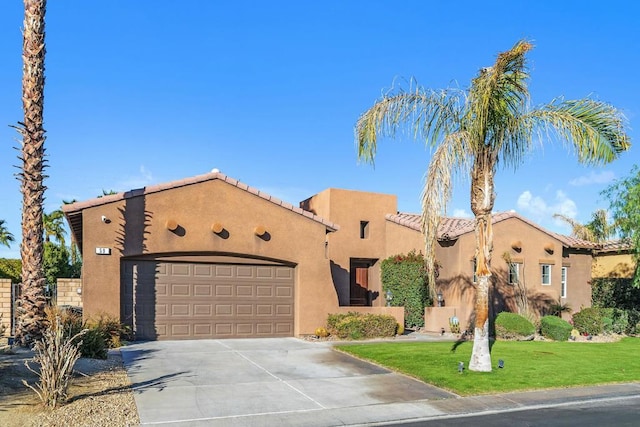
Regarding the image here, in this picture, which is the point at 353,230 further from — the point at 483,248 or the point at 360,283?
the point at 483,248

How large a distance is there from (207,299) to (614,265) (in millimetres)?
21255

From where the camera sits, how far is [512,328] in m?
18.7

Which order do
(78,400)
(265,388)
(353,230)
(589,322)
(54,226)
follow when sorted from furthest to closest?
(54,226) < (353,230) < (589,322) < (265,388) < (78,400)

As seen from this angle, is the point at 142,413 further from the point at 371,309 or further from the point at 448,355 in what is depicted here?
the point at 371,309

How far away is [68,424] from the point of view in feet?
25.5

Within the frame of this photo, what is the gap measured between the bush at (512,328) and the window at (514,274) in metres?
2.91

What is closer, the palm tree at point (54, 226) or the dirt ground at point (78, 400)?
the dirt ground at point (78, 400)

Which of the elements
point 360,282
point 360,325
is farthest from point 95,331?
point 360,282

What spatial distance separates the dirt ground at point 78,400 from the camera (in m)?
7.93

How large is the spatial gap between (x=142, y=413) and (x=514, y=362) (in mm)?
9311

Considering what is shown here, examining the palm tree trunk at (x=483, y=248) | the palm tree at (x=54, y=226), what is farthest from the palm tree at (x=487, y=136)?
the palm tree at (x=54, y=226)

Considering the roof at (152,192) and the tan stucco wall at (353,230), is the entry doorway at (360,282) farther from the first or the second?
the roof at (152,192)

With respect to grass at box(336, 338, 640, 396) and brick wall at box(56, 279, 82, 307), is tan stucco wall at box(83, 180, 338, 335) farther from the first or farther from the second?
brick wall at box(56, 279, 82, 307)

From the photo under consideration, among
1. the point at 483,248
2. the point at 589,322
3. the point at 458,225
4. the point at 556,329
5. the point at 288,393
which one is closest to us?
the point at 288,393
